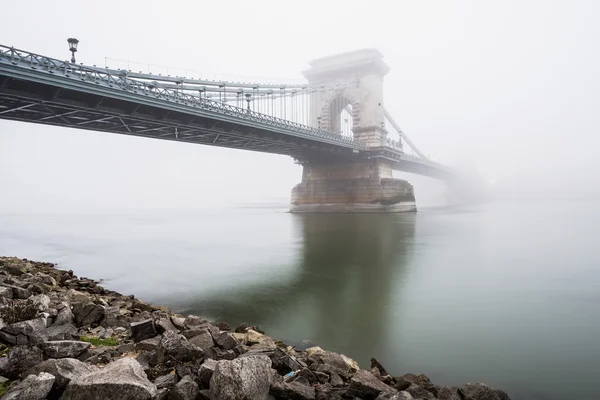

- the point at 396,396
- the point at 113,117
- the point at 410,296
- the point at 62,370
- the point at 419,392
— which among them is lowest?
the point at 410,296

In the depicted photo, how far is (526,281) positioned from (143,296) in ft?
37.4

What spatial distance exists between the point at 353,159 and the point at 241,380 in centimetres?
4663

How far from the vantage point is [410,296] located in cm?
991

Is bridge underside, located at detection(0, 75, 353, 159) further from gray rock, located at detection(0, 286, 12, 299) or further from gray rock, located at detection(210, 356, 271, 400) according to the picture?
gray rock, located at detection(210, 356, 271, 400)

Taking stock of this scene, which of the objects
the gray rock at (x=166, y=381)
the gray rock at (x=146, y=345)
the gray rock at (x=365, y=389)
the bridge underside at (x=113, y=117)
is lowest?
the gray rock at (x=365, y=389)

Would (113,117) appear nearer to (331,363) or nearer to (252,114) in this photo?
(252,114)

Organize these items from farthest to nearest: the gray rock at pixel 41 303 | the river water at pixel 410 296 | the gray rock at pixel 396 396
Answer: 1. the river water at pixel 410 296
2. the gray rock at pixel 41 303
3. the gray rock at pixel 396 396

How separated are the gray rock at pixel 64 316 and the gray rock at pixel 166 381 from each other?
2310mm

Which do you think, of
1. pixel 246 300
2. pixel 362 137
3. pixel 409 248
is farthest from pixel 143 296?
pixel 362 137

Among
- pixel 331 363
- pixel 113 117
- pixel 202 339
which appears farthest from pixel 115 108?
pixel 331 363

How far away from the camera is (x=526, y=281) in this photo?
11695 millimetres

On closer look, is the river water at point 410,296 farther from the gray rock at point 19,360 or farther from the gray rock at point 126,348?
the gray rock at point 19,360

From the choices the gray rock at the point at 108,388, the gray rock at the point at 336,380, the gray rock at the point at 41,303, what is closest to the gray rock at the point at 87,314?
the gray rock at the point at 41,303

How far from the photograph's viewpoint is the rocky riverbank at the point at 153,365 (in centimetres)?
302
